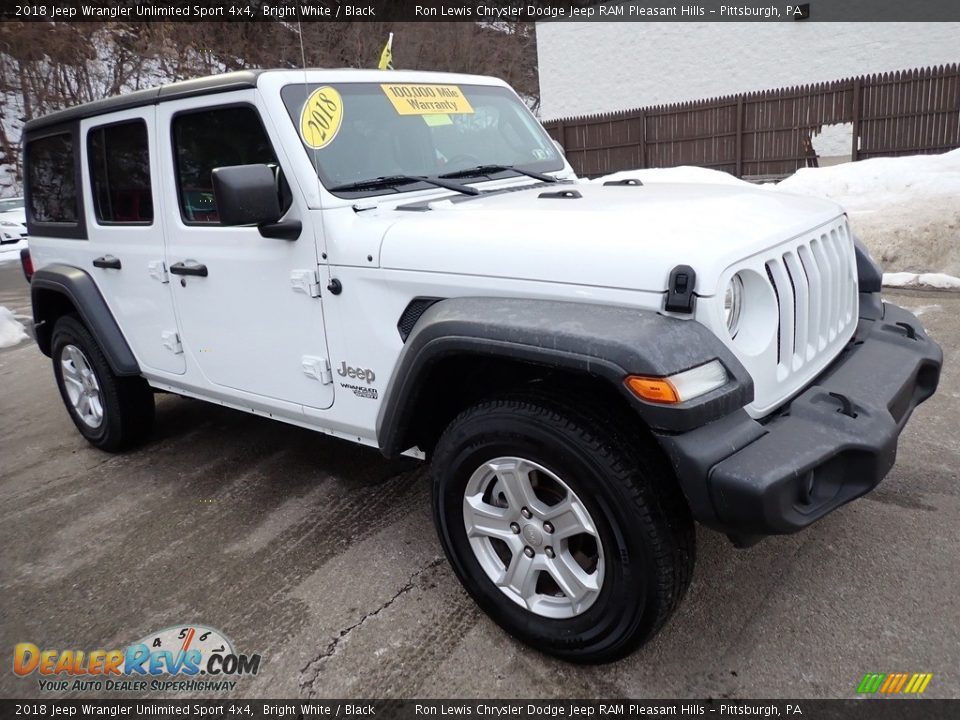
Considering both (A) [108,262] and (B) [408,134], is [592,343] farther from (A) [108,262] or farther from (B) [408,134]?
(A) [108,262]

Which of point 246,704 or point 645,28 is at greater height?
point 645,28

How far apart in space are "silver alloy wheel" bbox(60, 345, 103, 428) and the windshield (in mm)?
2398

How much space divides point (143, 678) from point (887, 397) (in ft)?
9.02

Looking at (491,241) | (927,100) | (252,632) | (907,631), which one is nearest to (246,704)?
(252,632)

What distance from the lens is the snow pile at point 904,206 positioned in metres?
7.13

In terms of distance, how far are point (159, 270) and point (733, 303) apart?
279 cm

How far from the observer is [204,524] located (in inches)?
141

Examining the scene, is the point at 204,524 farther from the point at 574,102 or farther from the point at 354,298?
the point at 574,102

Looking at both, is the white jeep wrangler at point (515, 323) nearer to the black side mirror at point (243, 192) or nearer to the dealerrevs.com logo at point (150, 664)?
the black side mirror at point (243, 192)

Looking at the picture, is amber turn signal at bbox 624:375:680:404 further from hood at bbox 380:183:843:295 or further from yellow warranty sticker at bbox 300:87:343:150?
yellow warranty sticker at bbox 300:87:343:150

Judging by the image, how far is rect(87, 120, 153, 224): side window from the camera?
3.62m

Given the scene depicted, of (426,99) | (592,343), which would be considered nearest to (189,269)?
(426,99)

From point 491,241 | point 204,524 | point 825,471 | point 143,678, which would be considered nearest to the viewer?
point 825,471

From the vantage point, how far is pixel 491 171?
3408mm
